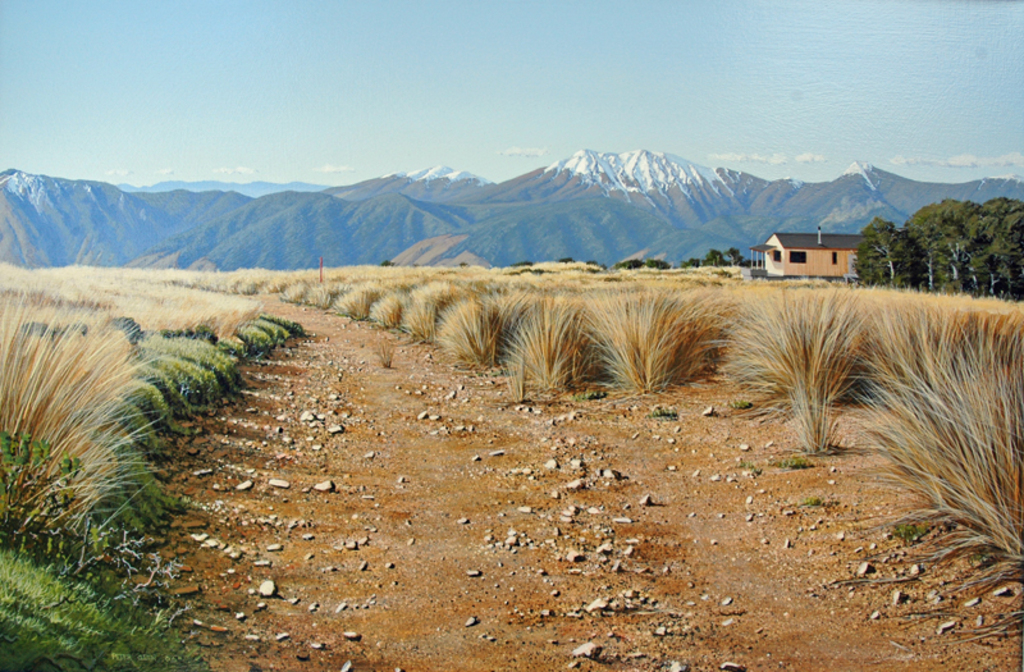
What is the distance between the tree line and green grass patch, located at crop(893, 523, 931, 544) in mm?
1529

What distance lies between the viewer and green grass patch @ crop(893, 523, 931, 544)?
9.75 feet

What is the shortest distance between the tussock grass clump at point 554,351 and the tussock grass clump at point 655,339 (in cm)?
21

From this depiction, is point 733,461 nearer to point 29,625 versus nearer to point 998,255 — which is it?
point 29,625

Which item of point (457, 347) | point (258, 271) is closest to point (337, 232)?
point (258, 271)

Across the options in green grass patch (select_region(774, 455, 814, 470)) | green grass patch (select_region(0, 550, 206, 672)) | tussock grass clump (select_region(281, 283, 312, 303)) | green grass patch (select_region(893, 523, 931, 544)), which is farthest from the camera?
tussock grass clump (select_region(281, 283, 312, 303))

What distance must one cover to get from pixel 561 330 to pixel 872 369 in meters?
2.90

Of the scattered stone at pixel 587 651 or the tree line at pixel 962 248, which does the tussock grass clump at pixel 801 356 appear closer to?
the tree line at pixel 962 248

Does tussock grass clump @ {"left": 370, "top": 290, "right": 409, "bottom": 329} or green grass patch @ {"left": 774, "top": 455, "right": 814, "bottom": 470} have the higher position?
tussock grass clump @ {"left": 370, "top": 290, "right": 409, "bottom": 329}

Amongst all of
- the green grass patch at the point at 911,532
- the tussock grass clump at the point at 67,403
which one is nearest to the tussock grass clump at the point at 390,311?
the tussock grass clump at the point at 67,403

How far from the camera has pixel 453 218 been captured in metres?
151

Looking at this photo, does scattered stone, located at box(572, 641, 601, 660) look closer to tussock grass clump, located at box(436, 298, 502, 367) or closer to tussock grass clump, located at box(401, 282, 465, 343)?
tussock grass clump, located at box(436, 298, 502, 367)

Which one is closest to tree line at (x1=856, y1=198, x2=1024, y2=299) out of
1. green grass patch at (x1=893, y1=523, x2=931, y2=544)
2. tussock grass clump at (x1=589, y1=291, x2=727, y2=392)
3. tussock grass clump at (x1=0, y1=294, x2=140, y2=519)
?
green grass patch at (x1=893, y1=523, x2=931, y2=544)

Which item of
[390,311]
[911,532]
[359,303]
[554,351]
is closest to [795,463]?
[911,532]

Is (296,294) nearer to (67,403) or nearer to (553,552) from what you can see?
(67,403)
